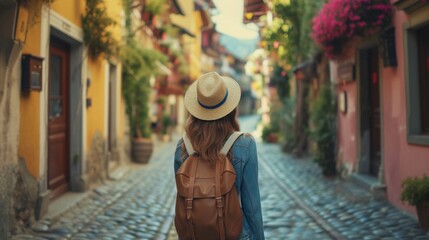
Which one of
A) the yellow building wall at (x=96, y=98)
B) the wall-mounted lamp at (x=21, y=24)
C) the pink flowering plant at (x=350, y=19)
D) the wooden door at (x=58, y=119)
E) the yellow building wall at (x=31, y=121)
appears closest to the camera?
the wall-mounted lamp at (x=21, y=24)

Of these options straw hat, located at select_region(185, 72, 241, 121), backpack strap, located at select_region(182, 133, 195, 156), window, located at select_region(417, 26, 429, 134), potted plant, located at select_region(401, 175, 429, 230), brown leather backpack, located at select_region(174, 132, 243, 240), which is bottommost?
potted plant, located at select_region(401, 175, 429, 230)

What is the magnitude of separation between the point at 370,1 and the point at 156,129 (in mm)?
15787

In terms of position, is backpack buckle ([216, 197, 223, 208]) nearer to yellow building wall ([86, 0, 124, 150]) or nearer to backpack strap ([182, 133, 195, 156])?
backpack strap ([182, 133, 195, 156])

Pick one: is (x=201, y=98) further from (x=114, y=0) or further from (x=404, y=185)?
(x=114, y=0)

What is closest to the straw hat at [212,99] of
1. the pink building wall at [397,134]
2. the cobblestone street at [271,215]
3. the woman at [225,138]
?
the woman at [225,138]

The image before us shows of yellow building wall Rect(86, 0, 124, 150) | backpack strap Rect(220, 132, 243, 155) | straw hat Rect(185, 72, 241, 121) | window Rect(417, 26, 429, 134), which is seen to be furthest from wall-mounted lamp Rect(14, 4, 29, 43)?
window Rect(417, 26, 429, 134)

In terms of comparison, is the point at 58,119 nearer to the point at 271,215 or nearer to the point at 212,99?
the point at 271,215

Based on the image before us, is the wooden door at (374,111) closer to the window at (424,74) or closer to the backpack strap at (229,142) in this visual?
the window at (424,74)

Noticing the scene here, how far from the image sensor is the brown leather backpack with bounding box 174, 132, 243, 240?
250 centimetres

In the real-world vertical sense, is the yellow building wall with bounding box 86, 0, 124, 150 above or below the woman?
above

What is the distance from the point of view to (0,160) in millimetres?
5375

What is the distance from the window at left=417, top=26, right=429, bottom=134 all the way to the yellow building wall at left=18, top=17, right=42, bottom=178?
4.52m

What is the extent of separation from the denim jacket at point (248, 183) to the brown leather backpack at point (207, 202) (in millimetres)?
117

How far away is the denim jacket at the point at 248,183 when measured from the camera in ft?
8.87
